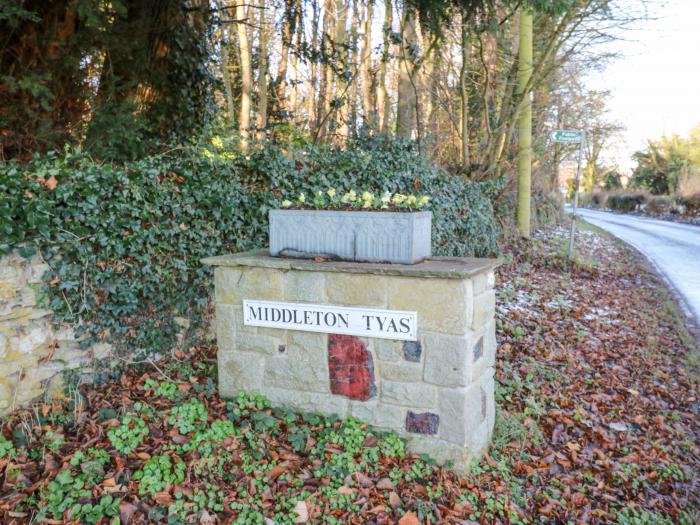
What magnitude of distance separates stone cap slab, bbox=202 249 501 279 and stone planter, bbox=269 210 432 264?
0.07 metres

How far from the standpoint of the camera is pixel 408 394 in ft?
10.8

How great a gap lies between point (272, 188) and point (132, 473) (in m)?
2.99

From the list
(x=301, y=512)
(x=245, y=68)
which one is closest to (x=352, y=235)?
(x=301, y=512)

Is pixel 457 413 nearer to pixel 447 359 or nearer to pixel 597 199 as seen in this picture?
pixel 447 359

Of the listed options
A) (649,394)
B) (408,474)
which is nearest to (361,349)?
(408,474)

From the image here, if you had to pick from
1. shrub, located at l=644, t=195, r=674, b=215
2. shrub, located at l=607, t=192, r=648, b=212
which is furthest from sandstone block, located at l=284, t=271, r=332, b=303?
shrub, located at l=607, t=192, r=648, b=212

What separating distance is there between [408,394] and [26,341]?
2576mm

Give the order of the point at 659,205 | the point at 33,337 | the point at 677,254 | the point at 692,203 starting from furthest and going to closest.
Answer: the point at 659,205 < the point at 692,203 < the point at 677,254 < the point at 33,337

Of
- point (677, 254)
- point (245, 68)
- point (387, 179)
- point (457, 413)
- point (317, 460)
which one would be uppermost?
point (245, 68)

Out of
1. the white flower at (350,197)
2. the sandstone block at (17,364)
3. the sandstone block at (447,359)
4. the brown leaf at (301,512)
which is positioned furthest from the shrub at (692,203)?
the sandstone block at (17,364)

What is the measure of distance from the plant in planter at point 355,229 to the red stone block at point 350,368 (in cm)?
54

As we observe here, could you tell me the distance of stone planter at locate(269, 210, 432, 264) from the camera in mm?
3338

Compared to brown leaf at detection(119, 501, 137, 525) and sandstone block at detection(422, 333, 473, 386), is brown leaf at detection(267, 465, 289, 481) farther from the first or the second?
sandstone block at detection(422, 333, 473, 386)

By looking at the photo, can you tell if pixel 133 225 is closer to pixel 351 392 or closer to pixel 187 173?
pixel 187 173
